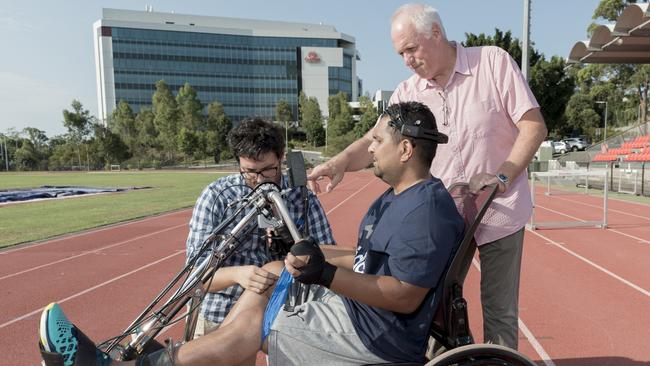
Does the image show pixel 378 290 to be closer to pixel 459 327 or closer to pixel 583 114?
pixel 459 327

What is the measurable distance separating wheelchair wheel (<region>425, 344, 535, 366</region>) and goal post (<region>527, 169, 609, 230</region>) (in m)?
3.67

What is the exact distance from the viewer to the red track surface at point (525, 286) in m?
3.67

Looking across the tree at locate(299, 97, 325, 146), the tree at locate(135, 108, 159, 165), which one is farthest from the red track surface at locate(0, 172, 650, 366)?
the tree at locate(299, 97, 325, 146)

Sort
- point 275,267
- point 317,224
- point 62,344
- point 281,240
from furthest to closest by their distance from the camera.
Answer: point 317,224 < point 275,267 < point 281,240 < point 62,344

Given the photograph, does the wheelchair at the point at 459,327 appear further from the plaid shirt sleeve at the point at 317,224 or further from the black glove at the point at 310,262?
the plaid shirt sleeve at the point at 317,224

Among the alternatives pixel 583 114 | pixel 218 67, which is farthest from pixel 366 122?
pixel 218 67

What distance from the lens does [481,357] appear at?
1.56 metres

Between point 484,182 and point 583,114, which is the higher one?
point 583,114

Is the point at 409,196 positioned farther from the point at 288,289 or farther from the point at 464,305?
the point at 288,289

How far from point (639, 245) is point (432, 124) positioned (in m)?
7.24

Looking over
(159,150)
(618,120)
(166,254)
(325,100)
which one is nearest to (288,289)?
(166,254)

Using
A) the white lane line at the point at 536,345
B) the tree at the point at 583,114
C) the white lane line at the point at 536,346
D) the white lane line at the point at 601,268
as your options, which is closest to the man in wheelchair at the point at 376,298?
the white lane line at the point at 536,345

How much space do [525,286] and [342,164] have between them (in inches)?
154

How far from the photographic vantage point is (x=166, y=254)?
7.32m
